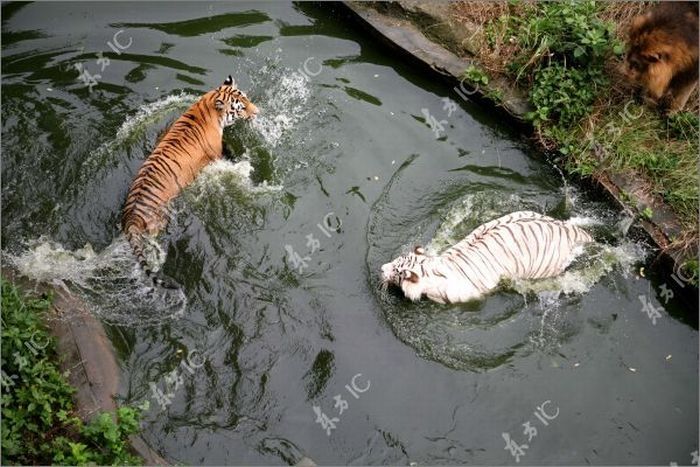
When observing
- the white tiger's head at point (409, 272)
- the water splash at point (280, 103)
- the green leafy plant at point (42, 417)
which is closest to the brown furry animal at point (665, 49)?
the white tiger's head at point (409, 272)

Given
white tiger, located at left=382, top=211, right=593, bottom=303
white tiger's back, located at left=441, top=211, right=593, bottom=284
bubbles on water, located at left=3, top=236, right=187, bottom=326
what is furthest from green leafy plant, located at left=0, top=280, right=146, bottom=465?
white tiger's back, located at left=441, top=211, right=593, bottom=284

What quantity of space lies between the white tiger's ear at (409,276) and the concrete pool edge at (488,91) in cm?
198

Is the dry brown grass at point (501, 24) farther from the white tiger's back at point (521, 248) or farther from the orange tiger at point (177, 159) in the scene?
the orange tiger at point (177, 159)

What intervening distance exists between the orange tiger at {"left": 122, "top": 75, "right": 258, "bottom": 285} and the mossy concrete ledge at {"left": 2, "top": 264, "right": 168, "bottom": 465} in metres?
0.58

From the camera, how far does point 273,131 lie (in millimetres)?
6039

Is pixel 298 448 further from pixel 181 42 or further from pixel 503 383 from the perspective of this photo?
pixel 181 42

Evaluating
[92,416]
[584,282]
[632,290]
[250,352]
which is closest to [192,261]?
[250,352]

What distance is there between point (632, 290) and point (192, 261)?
11.0 feet

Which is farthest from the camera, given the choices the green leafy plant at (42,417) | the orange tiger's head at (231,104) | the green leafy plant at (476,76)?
the green leafy plant at (476,76)

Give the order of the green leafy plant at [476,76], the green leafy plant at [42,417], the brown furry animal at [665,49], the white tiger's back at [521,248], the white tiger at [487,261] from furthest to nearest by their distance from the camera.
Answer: the green leafy plant at [476,76], the brown furry animal at [665,49], the white tiger's back at [521,248], the white tiger at [487,261], the green leafy plant at [42,417]

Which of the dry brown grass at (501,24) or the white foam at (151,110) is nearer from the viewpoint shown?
the white foam at (151,110)

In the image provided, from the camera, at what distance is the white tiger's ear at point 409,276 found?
191 inches

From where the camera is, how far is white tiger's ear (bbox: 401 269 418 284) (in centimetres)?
484

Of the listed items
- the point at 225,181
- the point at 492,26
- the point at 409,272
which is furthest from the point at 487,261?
the point at 492,26
